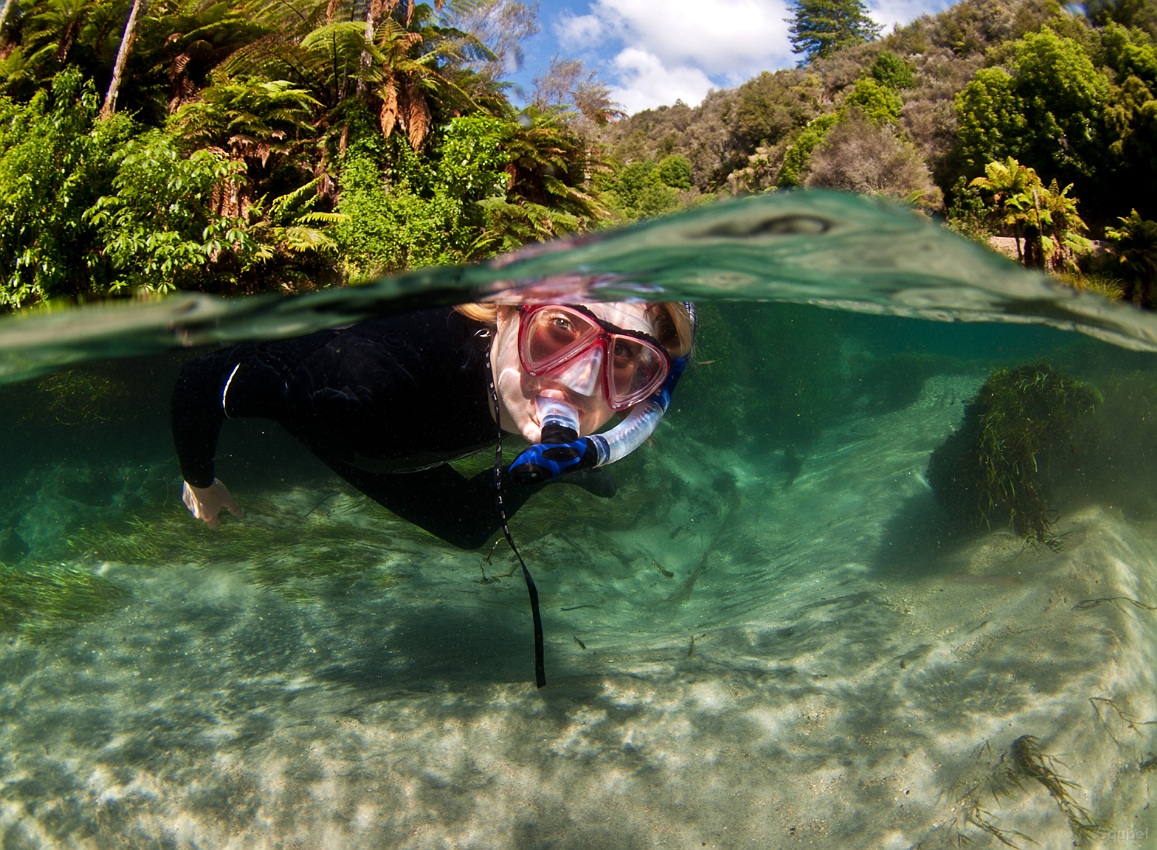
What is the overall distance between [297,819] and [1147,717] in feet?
16.2

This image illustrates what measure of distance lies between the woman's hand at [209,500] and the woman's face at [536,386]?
198cm

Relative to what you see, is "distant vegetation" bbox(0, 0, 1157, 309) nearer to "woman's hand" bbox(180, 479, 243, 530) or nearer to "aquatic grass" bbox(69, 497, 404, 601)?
"aquatic grass" bbox(69, 497, 404, 601)

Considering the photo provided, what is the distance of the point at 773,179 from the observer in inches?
1403

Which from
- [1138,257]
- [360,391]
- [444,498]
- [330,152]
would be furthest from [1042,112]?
[360,391]

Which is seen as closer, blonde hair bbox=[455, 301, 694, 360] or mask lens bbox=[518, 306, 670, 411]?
mask lens bbox=[518, 306, 670, 411]

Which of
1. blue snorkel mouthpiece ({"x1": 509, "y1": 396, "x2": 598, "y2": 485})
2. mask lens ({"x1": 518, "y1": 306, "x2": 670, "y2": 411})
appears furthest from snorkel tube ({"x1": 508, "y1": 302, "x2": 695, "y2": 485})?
mask lens ({"x1": 518, "y1": 306, "x2": 670, "y2": 411})

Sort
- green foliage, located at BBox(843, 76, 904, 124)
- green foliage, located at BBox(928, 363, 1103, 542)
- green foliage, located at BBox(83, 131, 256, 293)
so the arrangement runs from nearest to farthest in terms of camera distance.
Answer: green foliage, located at BBox(928, 363, 1103, 542) → green foliage, located at BBox(83, 131, 256, 293) → green foliage, located at BBox(843, 76, 904, 124)

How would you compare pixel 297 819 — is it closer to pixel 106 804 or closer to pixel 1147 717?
pixel 106 804

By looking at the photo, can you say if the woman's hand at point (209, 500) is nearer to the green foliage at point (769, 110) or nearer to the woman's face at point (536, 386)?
the woman's face at point (536, 386)

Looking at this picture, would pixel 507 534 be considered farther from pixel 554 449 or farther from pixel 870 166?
pixel 870 166

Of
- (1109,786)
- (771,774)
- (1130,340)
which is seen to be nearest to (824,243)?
(771,774)

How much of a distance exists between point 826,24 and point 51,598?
69.1 metres

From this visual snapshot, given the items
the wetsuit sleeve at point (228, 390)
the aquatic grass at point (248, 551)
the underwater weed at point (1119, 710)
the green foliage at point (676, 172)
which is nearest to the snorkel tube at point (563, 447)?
the wetsuit sleeve at point (228, 390)

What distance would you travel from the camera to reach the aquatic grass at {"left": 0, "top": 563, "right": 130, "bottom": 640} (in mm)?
4773
